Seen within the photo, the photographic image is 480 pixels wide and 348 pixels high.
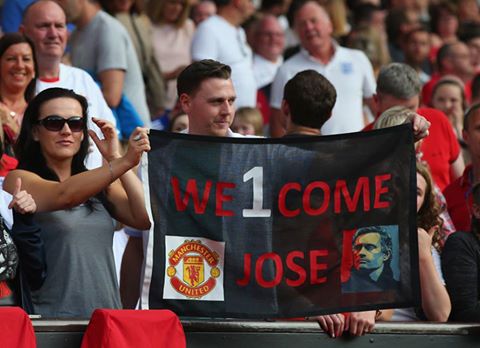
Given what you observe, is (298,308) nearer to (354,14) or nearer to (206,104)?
(206,104)

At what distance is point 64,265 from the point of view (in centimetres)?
688

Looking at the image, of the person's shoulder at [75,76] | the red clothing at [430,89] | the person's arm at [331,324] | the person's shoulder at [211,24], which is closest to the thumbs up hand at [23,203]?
the person's arm at [331,324]

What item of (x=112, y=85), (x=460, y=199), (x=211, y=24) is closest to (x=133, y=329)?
(x=460, y=199)

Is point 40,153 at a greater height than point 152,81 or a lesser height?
lesser

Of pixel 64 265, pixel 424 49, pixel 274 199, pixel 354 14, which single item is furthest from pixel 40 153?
pixel 354 14

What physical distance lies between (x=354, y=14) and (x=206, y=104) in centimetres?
935

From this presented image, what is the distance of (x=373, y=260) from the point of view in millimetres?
6855

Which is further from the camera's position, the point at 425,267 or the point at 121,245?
the point at 121,245

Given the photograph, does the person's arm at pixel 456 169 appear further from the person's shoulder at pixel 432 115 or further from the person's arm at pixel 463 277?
the person's arm at pixel 463 277

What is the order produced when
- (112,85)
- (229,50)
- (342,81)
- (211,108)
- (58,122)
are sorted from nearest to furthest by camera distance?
(58,122) → (211,108) → (112,85) → (342,81) → (229,50)

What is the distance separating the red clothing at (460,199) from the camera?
349 inches

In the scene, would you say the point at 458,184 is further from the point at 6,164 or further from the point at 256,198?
the point at 6,164

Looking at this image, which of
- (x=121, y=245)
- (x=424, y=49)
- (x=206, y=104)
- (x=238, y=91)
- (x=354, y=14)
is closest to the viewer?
(x=206, y=104)

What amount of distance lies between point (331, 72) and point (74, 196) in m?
4.94
